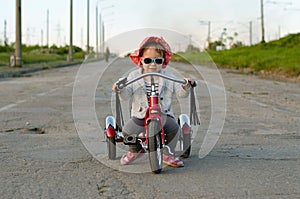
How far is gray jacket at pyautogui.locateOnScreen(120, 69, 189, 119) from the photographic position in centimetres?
480

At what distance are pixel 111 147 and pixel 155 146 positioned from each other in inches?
26.8

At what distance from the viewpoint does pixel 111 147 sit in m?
5.09

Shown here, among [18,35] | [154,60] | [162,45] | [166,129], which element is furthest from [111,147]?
[18,35]

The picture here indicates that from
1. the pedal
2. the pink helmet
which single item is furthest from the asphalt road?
the pink helmet

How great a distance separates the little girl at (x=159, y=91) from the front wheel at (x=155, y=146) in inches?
8.2

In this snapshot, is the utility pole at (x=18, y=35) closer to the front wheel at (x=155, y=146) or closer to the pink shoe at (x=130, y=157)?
the pink shoe at (x=130, y=157)

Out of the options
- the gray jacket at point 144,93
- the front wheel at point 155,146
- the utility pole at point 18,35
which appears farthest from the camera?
the utility pole at point 18,35

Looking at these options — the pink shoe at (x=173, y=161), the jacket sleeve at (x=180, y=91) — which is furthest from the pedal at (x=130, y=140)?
the jacket sleeve at (x=180, y=91)

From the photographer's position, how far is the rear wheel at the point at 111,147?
198 inches

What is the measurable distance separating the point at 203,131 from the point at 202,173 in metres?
2.40

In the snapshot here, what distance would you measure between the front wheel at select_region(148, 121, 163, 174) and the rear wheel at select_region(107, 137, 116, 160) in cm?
58

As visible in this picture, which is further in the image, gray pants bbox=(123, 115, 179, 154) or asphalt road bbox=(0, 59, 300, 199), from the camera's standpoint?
gray pants bbox=(123, 115, 179, 154)

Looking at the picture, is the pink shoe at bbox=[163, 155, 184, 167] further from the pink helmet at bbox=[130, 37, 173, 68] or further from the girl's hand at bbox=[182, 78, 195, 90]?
the pink helmet at bbox=[130, 37, 173, 68]

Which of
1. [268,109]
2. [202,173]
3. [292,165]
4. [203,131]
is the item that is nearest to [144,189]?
[202,173]
